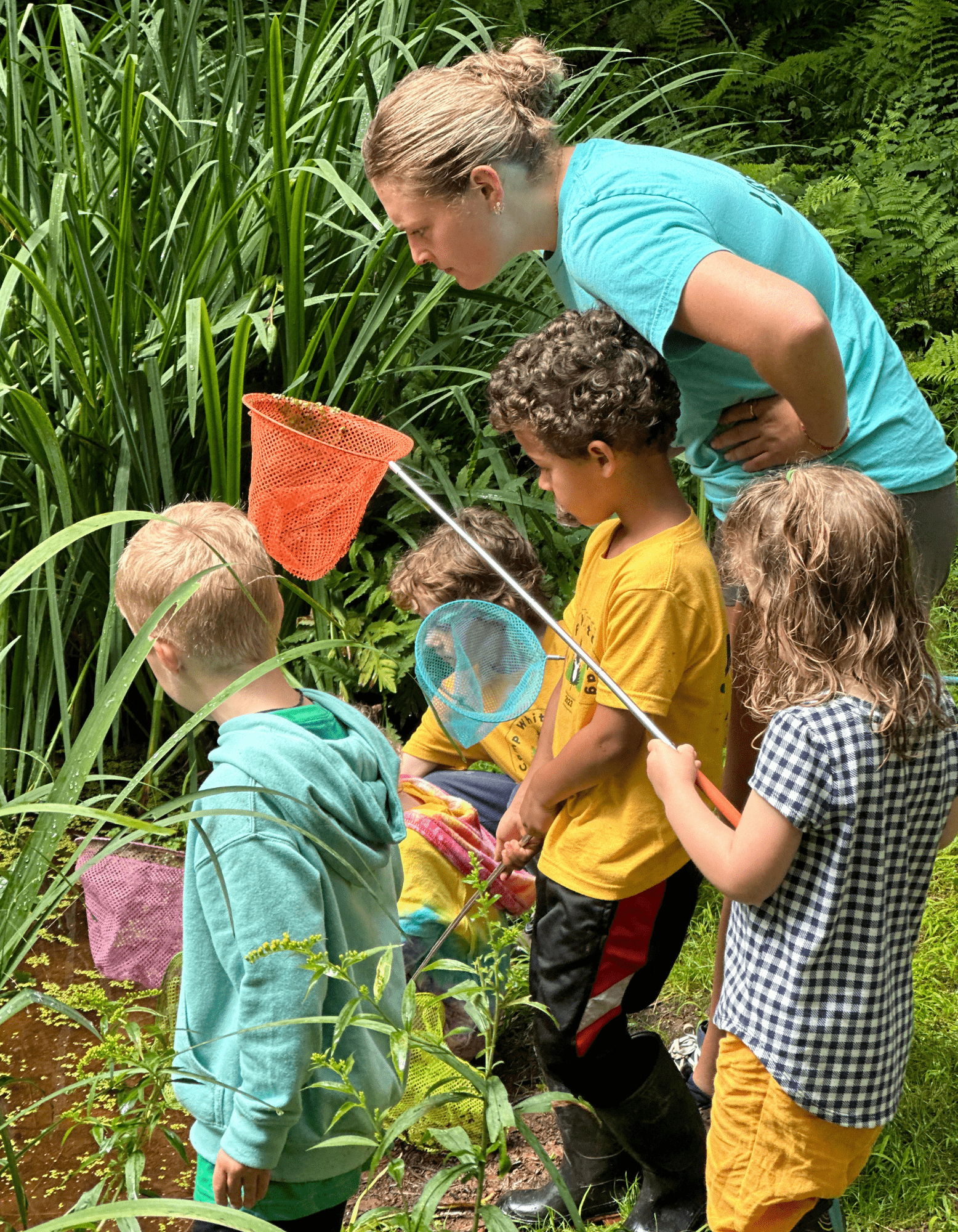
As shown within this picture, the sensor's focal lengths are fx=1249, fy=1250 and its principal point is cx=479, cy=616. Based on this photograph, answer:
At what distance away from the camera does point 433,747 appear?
9.10ft

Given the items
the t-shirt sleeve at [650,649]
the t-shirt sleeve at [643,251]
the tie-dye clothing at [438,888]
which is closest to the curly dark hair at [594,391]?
the t-shirt sleeve at [643,251]

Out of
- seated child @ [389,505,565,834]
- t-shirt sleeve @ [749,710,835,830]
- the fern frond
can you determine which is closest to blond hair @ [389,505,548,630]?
seated child @ [389,505,565,834]

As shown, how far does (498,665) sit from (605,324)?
0.58 metres

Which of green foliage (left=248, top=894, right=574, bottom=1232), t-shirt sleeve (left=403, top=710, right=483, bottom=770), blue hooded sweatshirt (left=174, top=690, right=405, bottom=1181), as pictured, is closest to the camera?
green foliage (left=248, top=894, right=574, bottom=1232)

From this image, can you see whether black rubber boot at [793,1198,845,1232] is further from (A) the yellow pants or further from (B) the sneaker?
(B) the sneaker

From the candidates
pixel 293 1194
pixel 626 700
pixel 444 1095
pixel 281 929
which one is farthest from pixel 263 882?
pixel 626 700

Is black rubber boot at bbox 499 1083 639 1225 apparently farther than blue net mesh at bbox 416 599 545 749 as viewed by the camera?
Yes

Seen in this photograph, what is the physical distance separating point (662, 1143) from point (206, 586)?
117cm

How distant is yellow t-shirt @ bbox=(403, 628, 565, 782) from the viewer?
250cm

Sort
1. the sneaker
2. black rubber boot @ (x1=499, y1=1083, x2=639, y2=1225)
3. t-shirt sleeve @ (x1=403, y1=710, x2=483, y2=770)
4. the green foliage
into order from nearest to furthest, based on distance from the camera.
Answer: the green foliage < black rubber boot @ (x1=499, y1=1083, x2=639, y2=1225) < the sneaker < t-shirt sleeve @ (x1=403, y1=710, x2=483, y2=770)

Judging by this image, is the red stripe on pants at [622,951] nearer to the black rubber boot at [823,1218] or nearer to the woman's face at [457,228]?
the black rubber boot at [823,1218]

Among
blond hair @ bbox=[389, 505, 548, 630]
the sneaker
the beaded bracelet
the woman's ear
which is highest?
the woman's ear

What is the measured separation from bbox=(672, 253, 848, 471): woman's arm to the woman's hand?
6 cm

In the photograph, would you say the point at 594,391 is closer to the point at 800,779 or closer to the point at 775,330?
the point at 775,330
